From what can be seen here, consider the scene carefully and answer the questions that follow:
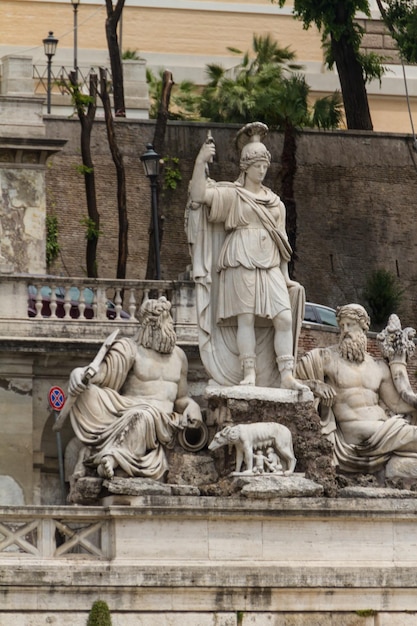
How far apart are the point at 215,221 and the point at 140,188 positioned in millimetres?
15139

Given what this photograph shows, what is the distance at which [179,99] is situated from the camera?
53.3m

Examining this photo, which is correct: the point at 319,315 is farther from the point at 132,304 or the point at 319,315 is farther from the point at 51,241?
the point at 132,304

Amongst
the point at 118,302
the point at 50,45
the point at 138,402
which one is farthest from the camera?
the point at 50,45

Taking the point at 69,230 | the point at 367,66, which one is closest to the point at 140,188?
the point at 69,230

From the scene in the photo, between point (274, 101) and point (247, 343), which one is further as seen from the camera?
point (274, 101)

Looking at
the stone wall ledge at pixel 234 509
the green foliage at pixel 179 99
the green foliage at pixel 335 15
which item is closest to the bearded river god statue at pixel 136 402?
the stone wall ledge at pixel 234 509

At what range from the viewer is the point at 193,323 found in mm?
36219

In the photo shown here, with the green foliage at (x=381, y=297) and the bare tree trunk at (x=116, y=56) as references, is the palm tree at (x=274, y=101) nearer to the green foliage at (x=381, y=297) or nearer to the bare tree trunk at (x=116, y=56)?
the green foliage at (x=381, y=297)

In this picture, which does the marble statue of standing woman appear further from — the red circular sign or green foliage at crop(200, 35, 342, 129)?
green foliage at crop(200, 35, 342, 129)

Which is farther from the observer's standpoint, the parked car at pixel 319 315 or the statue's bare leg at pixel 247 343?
the parked car at pixel 319 315

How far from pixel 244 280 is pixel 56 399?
2.98 meters

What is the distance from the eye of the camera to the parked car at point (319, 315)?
42.3m

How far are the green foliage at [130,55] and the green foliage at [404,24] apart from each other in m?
5.30

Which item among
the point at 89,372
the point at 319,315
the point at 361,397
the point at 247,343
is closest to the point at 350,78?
the point at 319,315
